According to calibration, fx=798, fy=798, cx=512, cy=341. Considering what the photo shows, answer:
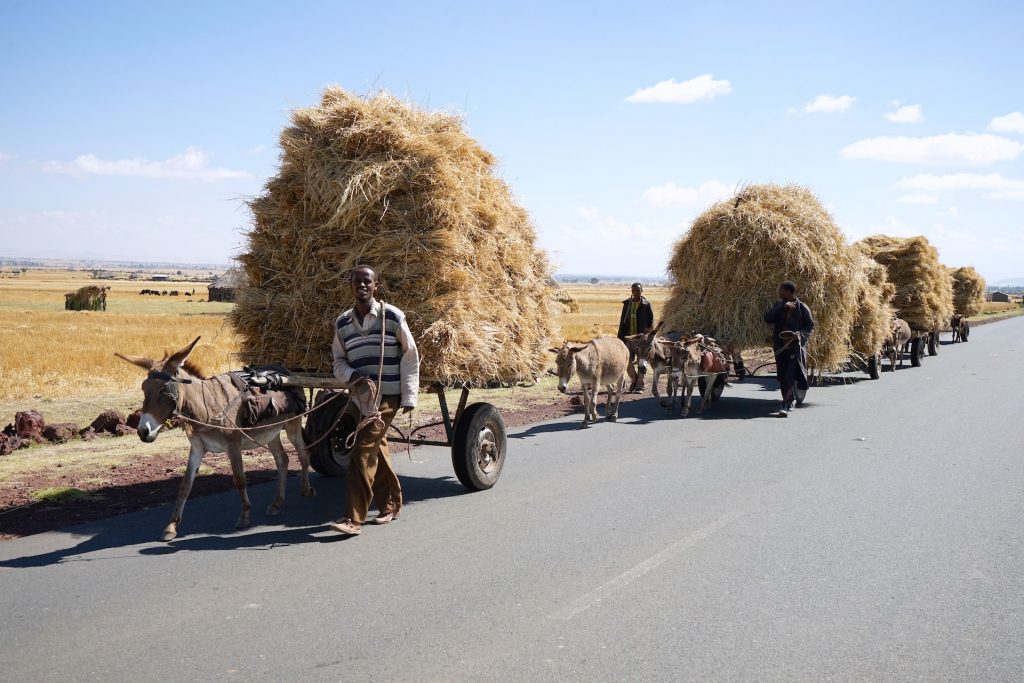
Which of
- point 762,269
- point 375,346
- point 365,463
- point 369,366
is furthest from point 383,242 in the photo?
point 762,269

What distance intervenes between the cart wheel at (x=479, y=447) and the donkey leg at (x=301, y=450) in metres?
1.51

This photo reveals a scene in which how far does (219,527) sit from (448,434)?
252cm

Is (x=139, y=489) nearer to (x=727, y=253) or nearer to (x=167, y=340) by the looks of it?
(x=727, y=253)

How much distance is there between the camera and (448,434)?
859 centimetres

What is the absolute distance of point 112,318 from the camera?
141 ft

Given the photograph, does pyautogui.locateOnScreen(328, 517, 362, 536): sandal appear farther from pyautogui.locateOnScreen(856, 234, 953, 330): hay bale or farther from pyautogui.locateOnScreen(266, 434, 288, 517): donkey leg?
pyautogui.locateOnScreen(856, 234, 953, 330): hay bale

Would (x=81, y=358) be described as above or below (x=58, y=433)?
above

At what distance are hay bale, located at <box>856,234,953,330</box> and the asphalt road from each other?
1685 centimetres

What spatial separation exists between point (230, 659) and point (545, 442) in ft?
23.7

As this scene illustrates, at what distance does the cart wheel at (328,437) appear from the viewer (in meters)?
8.96

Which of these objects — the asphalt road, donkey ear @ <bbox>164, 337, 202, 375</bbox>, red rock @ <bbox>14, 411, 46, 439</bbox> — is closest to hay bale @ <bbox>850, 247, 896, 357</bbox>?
the asphalt road

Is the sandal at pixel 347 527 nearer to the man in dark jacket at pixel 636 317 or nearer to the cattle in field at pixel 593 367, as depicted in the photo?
the cattle in field at pixel 593 367

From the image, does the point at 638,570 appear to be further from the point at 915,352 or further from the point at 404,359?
the point at 915,352

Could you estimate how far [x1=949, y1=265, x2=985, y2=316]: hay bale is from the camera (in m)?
39.7
